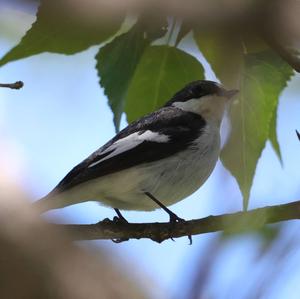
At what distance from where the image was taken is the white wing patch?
8.39 feet

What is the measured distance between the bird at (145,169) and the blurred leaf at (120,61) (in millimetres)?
767

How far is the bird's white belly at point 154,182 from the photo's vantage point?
251cm

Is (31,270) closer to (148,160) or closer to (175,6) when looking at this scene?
(175,6)

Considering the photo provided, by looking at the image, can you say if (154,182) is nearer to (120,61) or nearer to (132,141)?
(132,141)

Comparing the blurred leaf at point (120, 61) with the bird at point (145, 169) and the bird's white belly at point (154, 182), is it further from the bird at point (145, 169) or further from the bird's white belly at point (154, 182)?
the bird's white belly at point (154, 182)

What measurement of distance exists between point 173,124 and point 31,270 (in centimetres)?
259

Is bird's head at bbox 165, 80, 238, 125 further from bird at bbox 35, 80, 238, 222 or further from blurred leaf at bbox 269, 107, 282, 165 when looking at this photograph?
blurred leaf at bbox 269, 107, 282, 165

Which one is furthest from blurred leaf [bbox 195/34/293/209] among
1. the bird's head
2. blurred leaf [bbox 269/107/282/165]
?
the bird's head

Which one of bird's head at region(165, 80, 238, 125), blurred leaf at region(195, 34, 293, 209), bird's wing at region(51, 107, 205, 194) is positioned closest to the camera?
blurred leaf at region(195, 34, 293, 209)

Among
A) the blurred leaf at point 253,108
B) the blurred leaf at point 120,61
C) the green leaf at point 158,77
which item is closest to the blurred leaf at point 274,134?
the blurred leaf at point 253,108

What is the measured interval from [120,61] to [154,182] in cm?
104

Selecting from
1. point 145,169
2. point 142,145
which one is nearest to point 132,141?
point 142,145

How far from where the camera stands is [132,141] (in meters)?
2.64

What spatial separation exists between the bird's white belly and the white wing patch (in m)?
0.10
